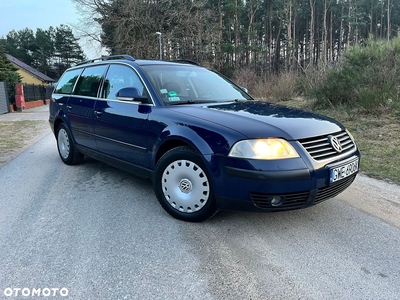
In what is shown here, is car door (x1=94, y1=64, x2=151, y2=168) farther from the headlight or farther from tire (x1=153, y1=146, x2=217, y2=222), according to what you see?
the headlight

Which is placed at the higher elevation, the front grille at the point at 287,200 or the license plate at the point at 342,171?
the license plate at the point at 342,171

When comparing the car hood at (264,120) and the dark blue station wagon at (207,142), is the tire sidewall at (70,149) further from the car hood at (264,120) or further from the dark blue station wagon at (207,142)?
the car hood at (264,120)

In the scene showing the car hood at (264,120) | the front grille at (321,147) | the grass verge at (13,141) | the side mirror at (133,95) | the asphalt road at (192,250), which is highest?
the side mirror at (133,95)

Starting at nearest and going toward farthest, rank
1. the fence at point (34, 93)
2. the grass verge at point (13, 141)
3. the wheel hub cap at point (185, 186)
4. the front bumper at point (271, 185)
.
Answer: the front bumper at point (271, 185), the wheel hub cap at point (185, 186), the grass verge at point (13, 141), the fence at point (34, 93)

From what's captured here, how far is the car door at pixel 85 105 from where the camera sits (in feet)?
14.6

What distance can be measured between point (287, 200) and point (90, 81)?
3.44 meters

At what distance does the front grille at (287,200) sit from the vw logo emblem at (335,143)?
0.58 metres

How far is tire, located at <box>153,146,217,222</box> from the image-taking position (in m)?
2.95

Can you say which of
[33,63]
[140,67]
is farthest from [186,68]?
[33,63]

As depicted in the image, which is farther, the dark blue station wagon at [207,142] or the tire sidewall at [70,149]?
the tire sidewall at [70,149]

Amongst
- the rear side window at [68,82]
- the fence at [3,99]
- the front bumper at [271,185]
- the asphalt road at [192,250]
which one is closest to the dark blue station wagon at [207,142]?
the front bumper at [271,185]

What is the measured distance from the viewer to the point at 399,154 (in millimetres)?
5617

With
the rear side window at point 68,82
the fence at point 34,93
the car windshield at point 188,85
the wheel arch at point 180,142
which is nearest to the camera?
the wheel arch at point 180,142

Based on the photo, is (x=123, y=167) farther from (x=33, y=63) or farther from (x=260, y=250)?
(x=33, y=63)
